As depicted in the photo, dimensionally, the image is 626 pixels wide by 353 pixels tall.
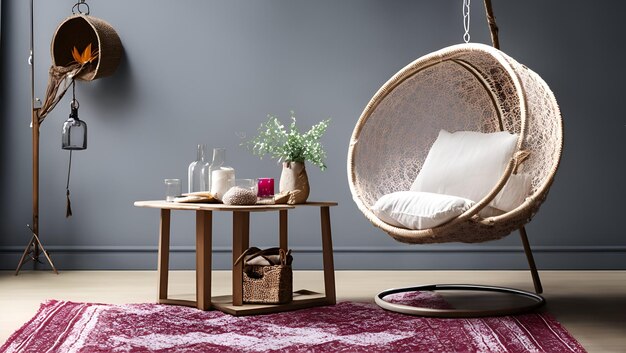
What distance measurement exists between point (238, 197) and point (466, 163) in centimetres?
102

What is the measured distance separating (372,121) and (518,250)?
4.12 feet

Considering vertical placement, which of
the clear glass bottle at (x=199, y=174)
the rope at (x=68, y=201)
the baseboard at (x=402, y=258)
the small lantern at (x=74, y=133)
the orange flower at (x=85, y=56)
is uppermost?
the orange flower at (x=85, y=56)

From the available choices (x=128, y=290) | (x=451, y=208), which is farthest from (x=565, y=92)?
(x=128, y=290)

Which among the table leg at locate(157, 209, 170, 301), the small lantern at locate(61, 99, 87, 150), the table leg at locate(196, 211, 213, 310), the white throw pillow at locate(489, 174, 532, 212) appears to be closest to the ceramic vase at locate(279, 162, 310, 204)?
the table leg at locate(196, 211, 213, 310)

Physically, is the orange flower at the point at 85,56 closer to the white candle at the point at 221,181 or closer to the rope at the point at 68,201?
the rope at the point at 68,201

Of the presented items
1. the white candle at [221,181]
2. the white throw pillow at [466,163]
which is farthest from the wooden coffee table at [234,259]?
the white throw pillow at [466,163]

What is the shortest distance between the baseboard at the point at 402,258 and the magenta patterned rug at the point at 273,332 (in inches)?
48.8

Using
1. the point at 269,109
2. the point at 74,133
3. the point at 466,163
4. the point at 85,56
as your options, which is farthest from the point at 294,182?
the point at 85,56

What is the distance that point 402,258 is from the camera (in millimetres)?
4375

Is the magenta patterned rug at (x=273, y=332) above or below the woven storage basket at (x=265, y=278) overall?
below

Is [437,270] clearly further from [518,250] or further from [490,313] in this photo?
[490,313]

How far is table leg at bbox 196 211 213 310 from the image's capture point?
304cm

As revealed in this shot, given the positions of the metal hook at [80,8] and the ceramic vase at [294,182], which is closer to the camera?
the ceramic vase at [294,182]

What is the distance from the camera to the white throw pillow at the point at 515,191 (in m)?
3.17
